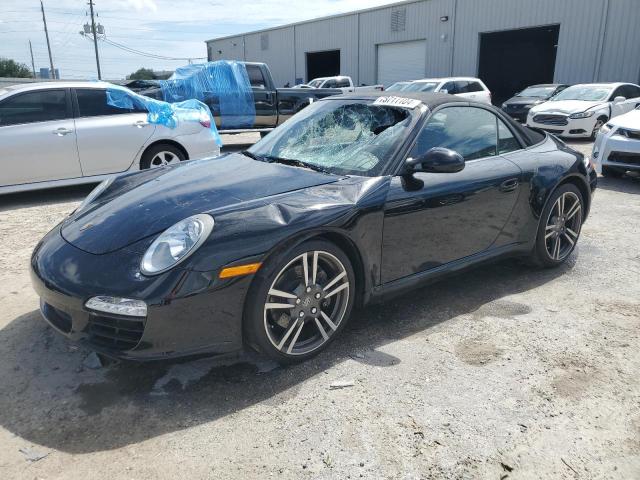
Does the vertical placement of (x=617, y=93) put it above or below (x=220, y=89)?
below

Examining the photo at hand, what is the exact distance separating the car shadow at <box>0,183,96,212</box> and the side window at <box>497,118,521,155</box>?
17.5 feet

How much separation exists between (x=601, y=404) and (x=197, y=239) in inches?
82.7

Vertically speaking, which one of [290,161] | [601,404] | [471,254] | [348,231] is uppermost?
[290,161]

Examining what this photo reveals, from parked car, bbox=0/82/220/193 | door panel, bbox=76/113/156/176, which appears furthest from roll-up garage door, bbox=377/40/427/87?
door panel, bbox=76/113/156/176

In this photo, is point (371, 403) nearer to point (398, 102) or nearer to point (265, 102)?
point (398, 102)

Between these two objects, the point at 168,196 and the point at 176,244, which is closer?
the point at 176,244

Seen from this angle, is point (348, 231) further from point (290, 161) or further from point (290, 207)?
point (290, 161)

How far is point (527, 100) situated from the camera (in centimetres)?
1565

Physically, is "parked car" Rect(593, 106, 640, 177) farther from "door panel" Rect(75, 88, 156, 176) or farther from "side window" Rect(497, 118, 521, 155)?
"door panel" Rect(75, 88, 156, 176)

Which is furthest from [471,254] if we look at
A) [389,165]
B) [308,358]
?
[308,358]

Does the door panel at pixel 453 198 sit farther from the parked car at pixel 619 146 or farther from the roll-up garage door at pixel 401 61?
the roll-up garage door at pixel 401 61

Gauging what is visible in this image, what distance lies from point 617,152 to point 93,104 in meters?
7.35

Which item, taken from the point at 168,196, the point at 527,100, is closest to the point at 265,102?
the point at 527,100

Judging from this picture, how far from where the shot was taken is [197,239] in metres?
2.46
